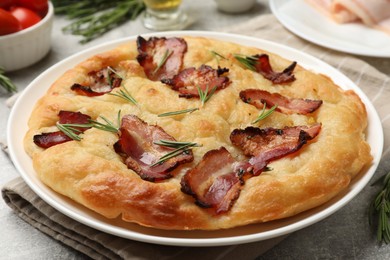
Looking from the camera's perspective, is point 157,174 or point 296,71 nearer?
point 157,174

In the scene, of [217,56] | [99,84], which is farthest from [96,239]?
[217,56]

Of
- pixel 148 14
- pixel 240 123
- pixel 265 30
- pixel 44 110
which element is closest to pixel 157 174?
pixel 240 123

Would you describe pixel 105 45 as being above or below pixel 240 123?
below

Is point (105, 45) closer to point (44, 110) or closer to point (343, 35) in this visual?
point (44, 110)

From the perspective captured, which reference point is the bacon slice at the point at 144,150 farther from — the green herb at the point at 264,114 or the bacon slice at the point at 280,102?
the bacon slice at the point at 280,102

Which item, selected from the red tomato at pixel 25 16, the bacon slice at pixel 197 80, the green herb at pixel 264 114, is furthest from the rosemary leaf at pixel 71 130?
the red tomato at pixel 25 16

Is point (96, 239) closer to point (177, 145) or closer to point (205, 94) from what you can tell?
point (177, 145)

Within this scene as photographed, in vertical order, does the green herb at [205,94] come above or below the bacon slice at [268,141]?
below
